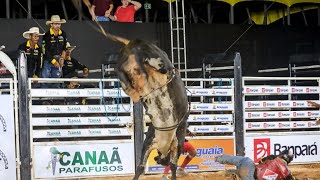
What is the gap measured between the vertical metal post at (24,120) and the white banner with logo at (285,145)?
4.43m

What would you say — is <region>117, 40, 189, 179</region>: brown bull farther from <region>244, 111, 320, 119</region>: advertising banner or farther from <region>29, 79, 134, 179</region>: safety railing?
<region>244, 111, 320, 119</region>: advertising banner

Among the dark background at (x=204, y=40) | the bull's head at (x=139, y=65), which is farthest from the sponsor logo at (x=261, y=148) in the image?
the bull's head at (x=139, y=65)

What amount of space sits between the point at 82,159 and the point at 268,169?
3.74 meters

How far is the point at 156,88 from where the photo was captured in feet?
31.9

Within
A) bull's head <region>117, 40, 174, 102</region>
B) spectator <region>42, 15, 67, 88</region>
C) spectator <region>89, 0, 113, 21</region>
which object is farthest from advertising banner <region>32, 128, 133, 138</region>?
bull's head <region>117, 40, 174, 102</region>

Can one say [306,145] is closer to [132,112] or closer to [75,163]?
[132,112]

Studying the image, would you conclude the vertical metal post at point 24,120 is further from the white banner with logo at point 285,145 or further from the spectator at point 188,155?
the white banner with logo at point 285,145

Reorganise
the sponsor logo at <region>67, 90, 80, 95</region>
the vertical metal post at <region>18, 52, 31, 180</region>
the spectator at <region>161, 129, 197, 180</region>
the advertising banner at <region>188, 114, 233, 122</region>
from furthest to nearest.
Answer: the advertising banner at <region>188, 114, 233, 122</region> → the spectator at <region>161, 129, 197, 180</region> → the sponsor logo at <region>67, 90, 80, 95</region> → the vertical metal post at <region>18, 52, 31, 180</region>

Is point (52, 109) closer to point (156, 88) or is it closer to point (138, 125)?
point (138, 125)

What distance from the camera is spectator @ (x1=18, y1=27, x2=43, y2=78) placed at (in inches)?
523

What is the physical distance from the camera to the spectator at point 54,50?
13.3 meters

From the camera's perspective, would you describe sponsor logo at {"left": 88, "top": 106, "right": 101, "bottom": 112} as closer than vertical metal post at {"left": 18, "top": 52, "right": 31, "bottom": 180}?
No

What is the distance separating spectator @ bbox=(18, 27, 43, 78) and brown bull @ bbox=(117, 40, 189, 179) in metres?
3.70

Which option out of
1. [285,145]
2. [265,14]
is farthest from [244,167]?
[265,14]
